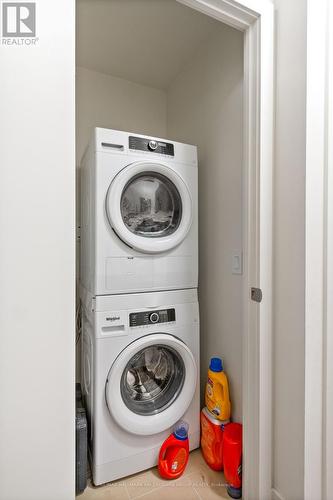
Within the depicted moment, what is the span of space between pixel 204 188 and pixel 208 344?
1.02 metres

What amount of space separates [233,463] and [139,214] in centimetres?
131

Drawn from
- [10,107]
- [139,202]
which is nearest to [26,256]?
[10,107]

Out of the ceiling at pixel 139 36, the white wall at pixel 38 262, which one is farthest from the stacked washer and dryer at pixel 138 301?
the ceiling at pixel 139 36

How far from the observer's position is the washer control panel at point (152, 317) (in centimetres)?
139

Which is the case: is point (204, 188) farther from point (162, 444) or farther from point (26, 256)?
point (162, 444)

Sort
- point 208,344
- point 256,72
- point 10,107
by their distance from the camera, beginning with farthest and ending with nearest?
point 208,344 < point 256,72 < point 10,107

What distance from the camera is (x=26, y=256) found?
2.51 ft

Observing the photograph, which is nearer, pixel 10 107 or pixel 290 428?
pixel 10 107

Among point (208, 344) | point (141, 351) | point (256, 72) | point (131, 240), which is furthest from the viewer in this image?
point (208, 344)

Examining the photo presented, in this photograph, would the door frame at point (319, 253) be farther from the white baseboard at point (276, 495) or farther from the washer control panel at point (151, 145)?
the washer control panel at point (151, 145)

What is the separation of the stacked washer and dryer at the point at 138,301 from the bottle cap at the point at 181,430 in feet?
0.17

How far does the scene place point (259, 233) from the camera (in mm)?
1181

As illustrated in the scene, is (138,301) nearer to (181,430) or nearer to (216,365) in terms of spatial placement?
(216,365)

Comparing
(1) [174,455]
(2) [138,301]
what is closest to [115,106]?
(2) [138,301]
